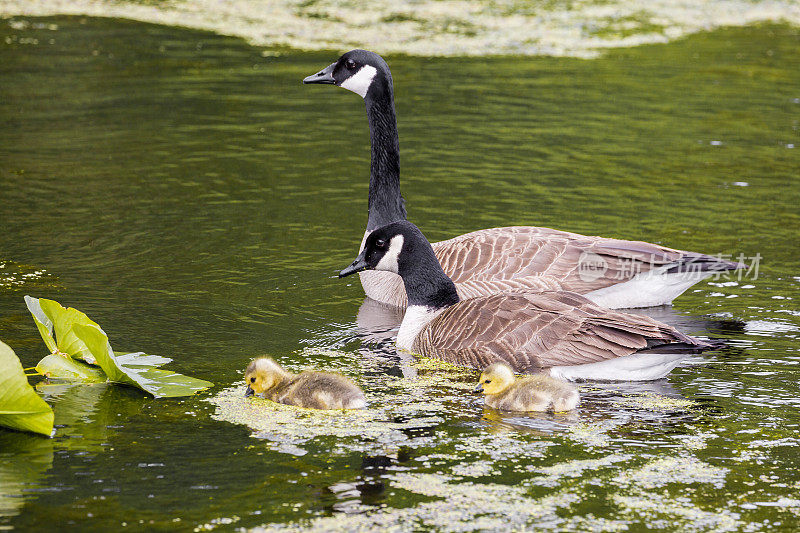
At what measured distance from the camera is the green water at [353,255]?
5.95m

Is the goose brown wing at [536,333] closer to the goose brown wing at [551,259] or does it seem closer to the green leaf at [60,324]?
the goose brown wing at [551,259]

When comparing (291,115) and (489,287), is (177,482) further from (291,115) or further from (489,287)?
(291,115)

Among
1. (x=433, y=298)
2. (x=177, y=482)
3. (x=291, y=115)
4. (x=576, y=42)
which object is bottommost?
(x=177, y=482)

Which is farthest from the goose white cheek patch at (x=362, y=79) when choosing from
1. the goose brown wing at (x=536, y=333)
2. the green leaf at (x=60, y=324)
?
the green leaf at (x=60, y=324)

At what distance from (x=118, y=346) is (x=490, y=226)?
4.96m

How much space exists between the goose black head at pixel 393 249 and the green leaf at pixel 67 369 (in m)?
2.03

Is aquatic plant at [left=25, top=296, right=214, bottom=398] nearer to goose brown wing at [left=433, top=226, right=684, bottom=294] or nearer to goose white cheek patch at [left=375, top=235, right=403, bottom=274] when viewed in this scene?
goose white cheek patch at [left=375, top=235, right=403, bottom=274]

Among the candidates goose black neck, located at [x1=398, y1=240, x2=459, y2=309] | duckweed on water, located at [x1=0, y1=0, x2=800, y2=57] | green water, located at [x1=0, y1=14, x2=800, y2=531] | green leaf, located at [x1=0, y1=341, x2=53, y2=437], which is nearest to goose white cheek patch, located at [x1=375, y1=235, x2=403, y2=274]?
goose black neck, located at [x1=398, y1=240, x2=459, y2=309]

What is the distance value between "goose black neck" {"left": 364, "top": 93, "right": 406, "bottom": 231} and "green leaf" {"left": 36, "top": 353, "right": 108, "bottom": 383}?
3.69m

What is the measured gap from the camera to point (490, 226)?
476 inches

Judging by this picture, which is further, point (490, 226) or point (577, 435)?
point (490, 226)

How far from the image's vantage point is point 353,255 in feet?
37.1

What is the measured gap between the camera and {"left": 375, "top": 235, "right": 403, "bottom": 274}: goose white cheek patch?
28.6 feet

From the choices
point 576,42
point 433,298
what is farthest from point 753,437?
point 576,42
